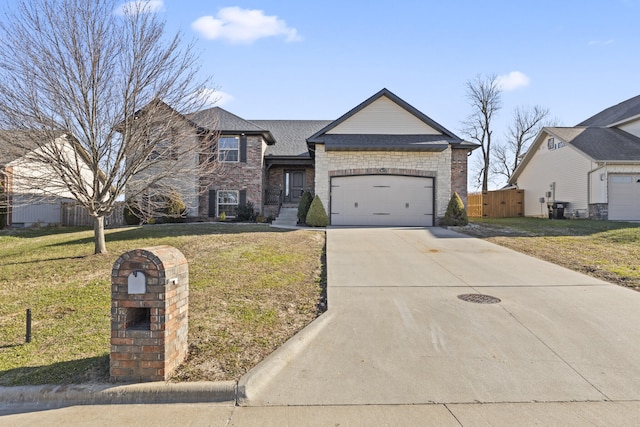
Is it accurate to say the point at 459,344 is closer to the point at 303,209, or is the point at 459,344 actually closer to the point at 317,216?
the point at 317,216

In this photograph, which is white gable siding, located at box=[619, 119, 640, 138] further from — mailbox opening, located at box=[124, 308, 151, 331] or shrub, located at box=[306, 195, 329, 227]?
mailbox opening, located at box=[124, 308, 151, 331]

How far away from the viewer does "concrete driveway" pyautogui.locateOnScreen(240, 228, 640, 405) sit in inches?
152

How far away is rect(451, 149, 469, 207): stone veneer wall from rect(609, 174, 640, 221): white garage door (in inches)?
296

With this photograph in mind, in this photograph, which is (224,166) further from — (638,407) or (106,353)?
(638,407)

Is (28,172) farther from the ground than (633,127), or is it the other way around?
(633,127)

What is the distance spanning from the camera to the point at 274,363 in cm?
430

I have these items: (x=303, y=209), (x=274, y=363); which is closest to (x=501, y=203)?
(x=303, y=209)

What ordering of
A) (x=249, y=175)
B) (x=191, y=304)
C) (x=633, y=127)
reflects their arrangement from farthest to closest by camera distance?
(x=633, y=127), (x=249, y=175), (x=191, y=304)

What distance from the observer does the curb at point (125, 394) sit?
148 inches

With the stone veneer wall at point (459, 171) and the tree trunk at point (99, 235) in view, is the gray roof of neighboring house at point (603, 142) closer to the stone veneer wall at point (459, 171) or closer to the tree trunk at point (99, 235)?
the stone veneer wall at point (459, 171)

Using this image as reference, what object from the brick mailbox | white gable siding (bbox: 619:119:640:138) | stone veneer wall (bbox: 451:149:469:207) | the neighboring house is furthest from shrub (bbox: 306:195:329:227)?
white gable siding (bbox: 619:119:640:138)

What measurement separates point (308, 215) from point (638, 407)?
45.9 ft

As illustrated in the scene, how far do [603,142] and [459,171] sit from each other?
9.52 meters

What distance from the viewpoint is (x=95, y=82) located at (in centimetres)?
916
